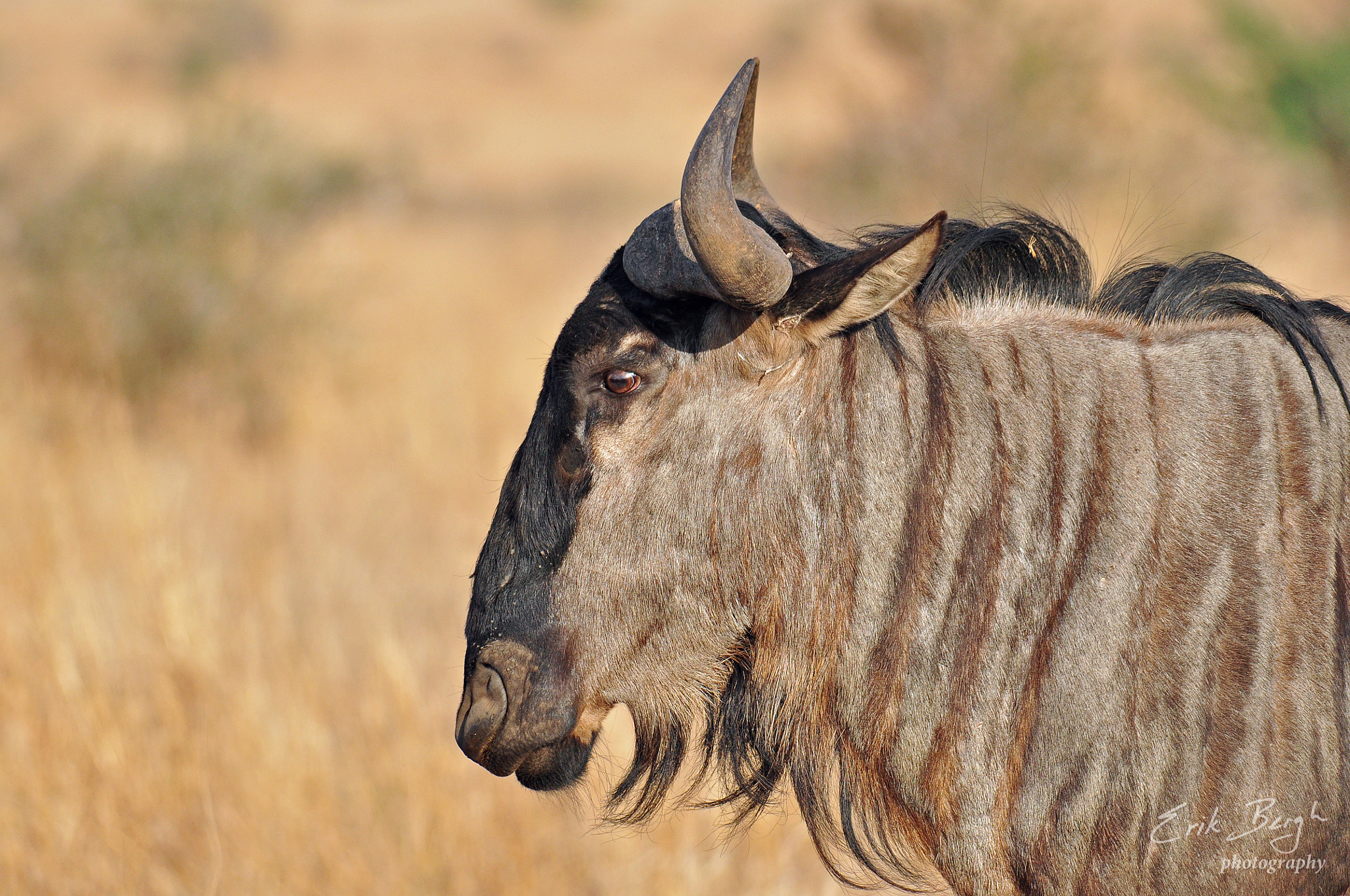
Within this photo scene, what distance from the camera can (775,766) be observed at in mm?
2195

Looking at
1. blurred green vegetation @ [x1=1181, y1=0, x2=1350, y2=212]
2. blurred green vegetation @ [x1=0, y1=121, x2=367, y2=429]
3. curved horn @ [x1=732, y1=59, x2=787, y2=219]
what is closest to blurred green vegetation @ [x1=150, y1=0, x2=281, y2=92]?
blurred green vegetation @ [x1=0, y1=121, x2=367, y2=429]

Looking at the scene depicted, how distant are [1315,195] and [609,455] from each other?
34.0 feet

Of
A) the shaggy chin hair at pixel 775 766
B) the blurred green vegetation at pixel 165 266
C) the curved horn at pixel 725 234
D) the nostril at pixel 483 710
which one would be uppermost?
the blurred green vegetation at pixel 165 266

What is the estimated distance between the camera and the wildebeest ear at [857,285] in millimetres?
1777

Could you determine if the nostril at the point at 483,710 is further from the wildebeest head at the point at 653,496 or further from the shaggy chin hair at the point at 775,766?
the shaggy chin hair at the point at 775,766

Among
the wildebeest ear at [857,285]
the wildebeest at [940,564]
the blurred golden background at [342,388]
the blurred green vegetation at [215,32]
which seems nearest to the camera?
the wildebeest ear at [857,285]

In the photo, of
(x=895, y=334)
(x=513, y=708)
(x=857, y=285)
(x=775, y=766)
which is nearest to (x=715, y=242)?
(x=857, y=285)

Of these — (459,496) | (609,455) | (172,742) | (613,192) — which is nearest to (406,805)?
(172,742)

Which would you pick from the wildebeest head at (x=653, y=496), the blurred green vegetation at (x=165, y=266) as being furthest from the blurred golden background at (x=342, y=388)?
the wildebeest head at (x=653, y=496)

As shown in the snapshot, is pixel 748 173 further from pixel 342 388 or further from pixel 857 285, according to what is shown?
pixel 342 388

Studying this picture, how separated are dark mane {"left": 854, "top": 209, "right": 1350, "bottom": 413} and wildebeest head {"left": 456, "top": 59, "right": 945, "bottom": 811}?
317 mm

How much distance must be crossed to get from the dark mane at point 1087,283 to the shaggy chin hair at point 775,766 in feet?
2.89

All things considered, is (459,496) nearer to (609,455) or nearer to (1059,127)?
(609,455)

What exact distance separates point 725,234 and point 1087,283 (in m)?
0.99
